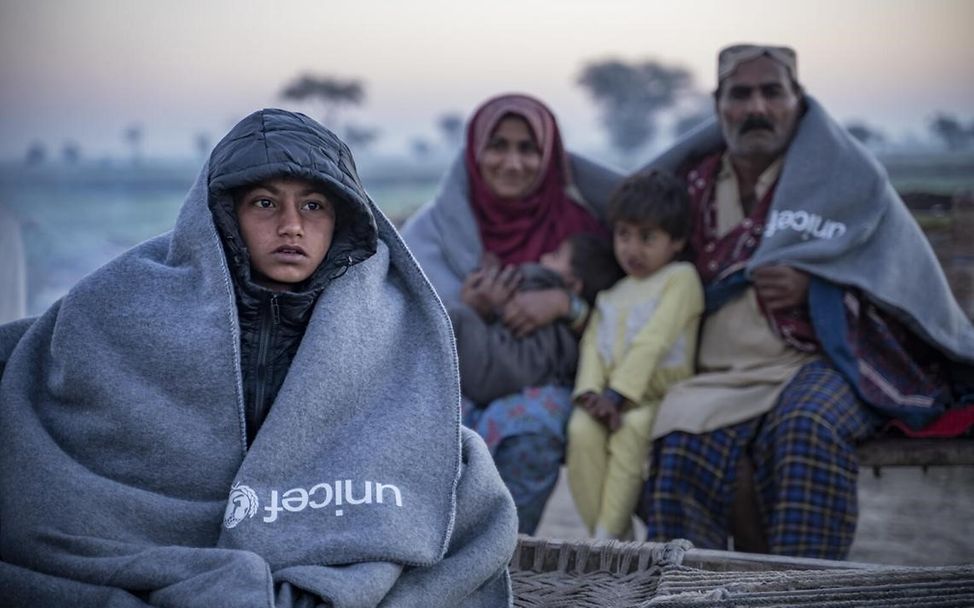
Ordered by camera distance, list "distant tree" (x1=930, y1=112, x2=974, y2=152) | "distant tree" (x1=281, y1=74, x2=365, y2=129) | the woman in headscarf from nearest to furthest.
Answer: the woman in headscarf → "distant tree" (x1=930, y1=112, x2=974, y2=152) → "distant tree" (x1=281, y1=74, x2=365, y2=129)

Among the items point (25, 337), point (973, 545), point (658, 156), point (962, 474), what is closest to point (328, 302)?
point (25, 337)

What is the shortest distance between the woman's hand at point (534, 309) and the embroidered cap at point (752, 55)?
3.01 ft

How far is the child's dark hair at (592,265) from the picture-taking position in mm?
4094

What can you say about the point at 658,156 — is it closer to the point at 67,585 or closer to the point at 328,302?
the point at 328,302

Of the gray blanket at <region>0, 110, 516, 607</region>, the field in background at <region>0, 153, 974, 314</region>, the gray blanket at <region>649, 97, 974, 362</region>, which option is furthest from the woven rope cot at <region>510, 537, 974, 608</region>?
the field in background at <region>0, 153, 974, 314</region>

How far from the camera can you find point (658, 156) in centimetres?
427

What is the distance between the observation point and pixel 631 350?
3764 mm

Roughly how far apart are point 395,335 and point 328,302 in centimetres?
16

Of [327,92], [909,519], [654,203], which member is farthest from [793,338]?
[327,92]

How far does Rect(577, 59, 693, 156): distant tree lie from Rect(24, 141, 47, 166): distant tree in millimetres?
4320

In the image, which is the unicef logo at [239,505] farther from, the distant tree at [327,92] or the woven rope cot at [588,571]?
the distant tree at [327,92]

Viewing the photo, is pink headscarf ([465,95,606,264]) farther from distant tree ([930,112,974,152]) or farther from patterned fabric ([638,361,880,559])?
distant tree ([930,112,974,152])

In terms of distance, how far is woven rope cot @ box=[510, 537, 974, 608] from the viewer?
243 cm

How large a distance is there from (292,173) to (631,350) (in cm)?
163
